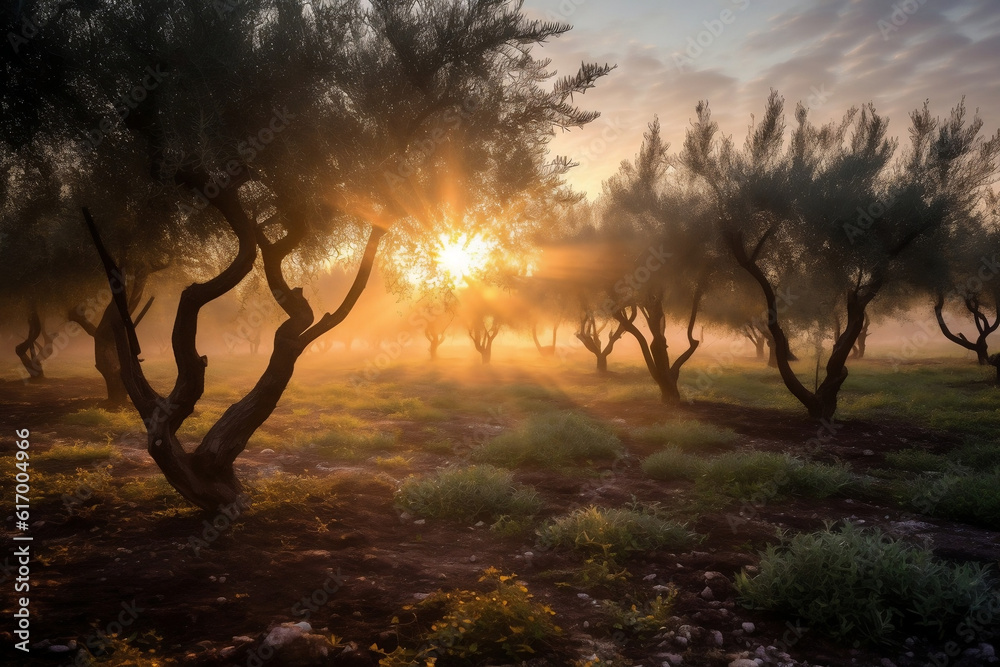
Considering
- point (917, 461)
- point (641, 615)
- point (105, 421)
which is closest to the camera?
point (641, 615)

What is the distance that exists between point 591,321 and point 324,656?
37603 millimetres

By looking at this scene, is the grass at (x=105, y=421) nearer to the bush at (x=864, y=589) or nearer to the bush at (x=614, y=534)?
the bush at (x=614, y=534)

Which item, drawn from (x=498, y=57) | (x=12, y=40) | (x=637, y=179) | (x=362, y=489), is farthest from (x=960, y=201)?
(x=12, y=40)

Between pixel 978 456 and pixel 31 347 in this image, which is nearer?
pixel 978 456

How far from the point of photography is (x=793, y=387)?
18594 millimetres

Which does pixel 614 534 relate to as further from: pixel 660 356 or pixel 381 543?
pixel 660 356

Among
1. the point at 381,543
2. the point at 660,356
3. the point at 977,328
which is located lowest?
the point at 381,543

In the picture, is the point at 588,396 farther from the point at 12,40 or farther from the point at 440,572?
the point at 12,40

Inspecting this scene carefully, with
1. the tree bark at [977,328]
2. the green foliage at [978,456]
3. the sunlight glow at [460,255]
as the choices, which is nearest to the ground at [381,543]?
the green foliage at [978,456]

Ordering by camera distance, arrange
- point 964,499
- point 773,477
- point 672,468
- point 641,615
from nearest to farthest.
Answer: point 641,615, point 964,499, point 773,477, point 672,468

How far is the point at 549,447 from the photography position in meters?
13.6

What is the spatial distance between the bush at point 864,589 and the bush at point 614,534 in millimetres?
1649

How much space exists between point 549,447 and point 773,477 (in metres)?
5.16

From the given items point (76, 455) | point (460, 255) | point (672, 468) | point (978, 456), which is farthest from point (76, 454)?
point (978, 456)
